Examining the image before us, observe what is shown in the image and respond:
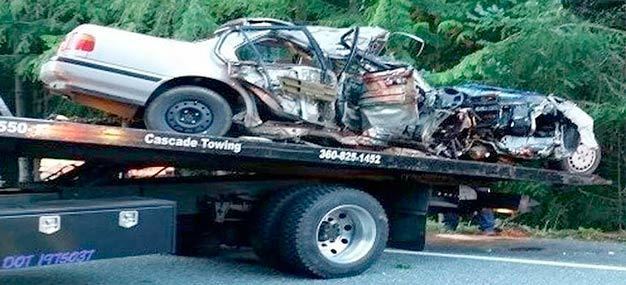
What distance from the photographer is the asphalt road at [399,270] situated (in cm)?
755

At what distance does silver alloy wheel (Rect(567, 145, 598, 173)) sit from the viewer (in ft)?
30.1

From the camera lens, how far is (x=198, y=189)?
302 inches

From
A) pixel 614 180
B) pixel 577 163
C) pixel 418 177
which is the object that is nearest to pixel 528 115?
pixel 577 163

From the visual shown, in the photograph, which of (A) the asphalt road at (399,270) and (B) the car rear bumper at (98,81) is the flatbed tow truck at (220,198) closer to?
(A) the asphalt road at (399,270)

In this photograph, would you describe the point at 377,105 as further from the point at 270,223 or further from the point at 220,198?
the point at 220,198

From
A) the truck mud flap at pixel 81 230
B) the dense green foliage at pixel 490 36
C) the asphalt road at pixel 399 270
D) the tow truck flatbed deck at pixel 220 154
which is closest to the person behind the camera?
the truck mud flap at pixel 81 230

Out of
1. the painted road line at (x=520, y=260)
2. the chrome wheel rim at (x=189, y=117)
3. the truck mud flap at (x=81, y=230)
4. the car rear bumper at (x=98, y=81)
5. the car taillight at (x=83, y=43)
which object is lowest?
the painted road line at (x=520, y=260)

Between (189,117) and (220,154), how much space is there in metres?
0.60

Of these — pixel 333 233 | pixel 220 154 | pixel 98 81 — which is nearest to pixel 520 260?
pixel 333 233

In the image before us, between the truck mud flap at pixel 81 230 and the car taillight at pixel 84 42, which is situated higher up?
the car taillight at pixel 84 42

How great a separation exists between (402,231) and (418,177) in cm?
53

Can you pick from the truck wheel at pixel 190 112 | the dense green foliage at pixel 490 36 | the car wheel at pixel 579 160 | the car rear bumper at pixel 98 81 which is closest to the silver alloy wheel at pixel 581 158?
the car wheel at pixel 579 160

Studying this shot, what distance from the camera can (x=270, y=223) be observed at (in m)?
7.66

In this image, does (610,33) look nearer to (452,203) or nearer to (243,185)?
(452,203)
